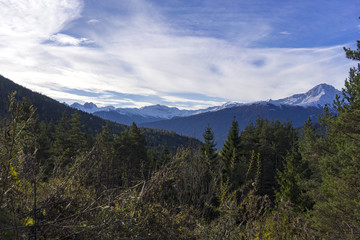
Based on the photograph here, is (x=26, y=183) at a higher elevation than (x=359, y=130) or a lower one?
lower

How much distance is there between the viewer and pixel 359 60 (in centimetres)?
784

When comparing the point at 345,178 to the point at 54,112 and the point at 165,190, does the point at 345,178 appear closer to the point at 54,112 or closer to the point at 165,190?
the point at 165,190

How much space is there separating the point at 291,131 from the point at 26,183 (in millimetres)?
37096

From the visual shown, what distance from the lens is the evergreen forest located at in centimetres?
193

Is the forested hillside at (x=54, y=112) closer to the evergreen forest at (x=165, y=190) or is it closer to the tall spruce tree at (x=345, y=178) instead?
the evergreen forest at (x=165, y=190)

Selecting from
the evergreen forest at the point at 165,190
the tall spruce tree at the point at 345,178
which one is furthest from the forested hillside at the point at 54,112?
the tall spruce tree at the point at 345,178

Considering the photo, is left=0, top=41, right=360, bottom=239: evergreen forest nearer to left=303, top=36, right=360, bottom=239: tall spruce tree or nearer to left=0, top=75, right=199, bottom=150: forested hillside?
left=303, top=36, right=360, bottom=239: tall spruce tree

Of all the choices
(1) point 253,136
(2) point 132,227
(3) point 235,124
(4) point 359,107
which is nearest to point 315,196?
(4) point 359,107

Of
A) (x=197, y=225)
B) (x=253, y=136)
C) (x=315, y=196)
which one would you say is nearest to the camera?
(x=197, y=225)

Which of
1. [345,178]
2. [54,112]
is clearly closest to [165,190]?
[345,178]

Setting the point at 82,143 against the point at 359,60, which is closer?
the point at 359,60

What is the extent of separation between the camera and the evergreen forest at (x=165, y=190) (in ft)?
6.33

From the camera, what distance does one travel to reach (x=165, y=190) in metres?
3.56

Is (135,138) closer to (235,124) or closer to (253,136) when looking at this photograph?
(235,124)
